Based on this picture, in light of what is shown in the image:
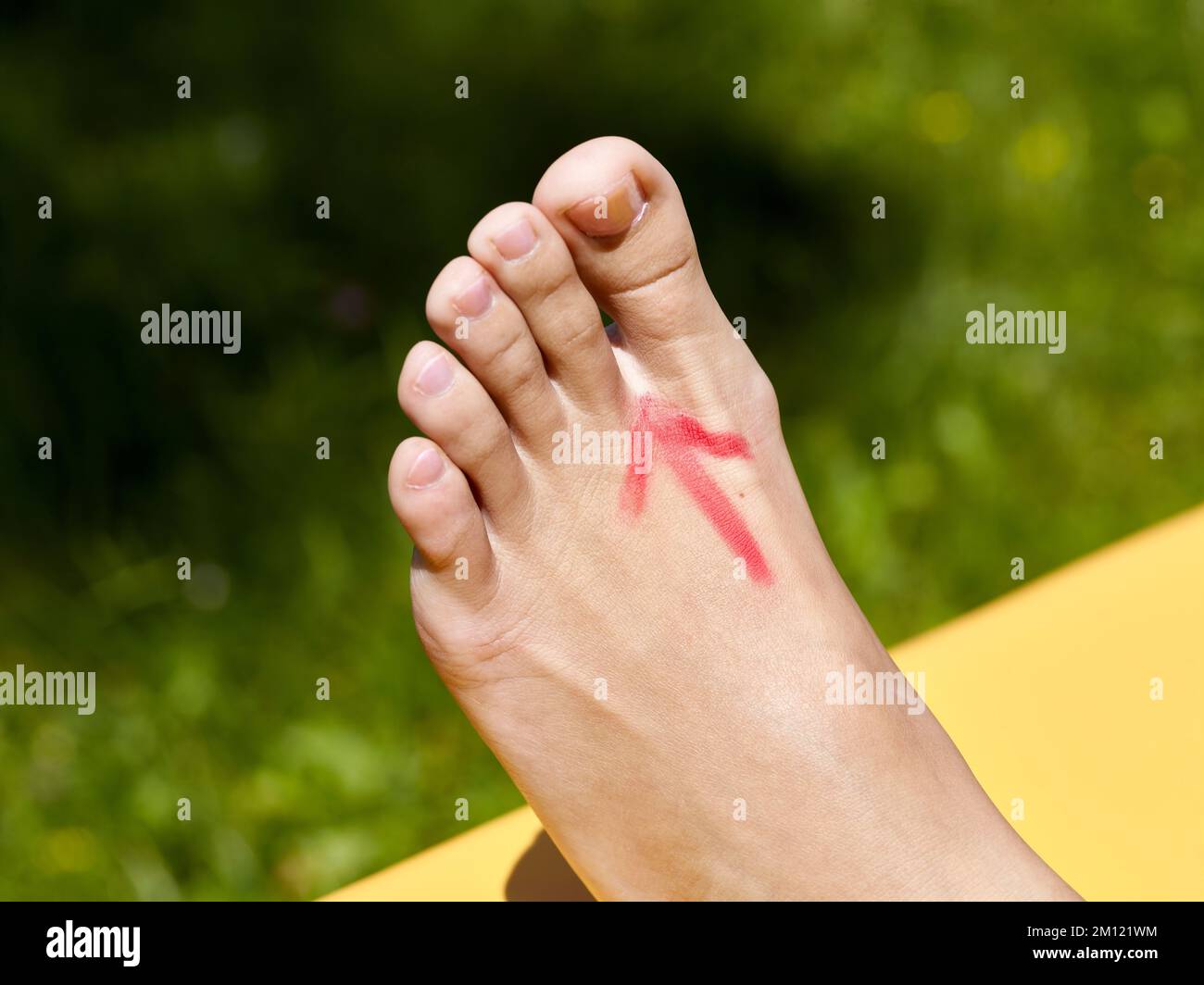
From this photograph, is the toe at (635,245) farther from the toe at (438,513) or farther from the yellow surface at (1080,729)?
the yellow surface at (1080,729)

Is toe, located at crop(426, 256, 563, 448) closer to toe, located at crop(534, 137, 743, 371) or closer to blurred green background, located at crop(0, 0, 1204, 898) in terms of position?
toe, located at crop(534, 137, 743, 371)

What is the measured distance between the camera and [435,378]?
1.19 metres

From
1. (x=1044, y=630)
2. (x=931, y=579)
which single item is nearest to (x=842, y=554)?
Answer: (x=931, y=579)

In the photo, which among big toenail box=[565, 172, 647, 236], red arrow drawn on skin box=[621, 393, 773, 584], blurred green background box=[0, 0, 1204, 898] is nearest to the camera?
big toenail box=[565, 172, 647, 236]

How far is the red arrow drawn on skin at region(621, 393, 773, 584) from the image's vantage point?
125 centimetres

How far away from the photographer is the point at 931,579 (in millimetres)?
1846

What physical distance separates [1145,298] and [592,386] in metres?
1.26

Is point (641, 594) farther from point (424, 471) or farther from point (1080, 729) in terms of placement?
point (1080, 729)

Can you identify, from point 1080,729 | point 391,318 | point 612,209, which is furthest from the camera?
point 391,318

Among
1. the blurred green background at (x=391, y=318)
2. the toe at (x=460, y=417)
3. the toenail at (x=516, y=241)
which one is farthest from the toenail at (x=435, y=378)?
the blurred green background at (x=391, y=318)

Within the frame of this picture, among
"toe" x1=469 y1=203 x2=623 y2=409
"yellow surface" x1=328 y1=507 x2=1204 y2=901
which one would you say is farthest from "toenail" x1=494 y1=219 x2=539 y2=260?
"yellow surface" x1=328 y1=507 x2=1204 y2=901

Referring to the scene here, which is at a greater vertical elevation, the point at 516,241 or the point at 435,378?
the point at 516,241

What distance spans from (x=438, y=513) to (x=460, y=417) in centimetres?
9

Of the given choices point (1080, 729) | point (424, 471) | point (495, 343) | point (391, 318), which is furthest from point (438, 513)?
point (391, 318)
